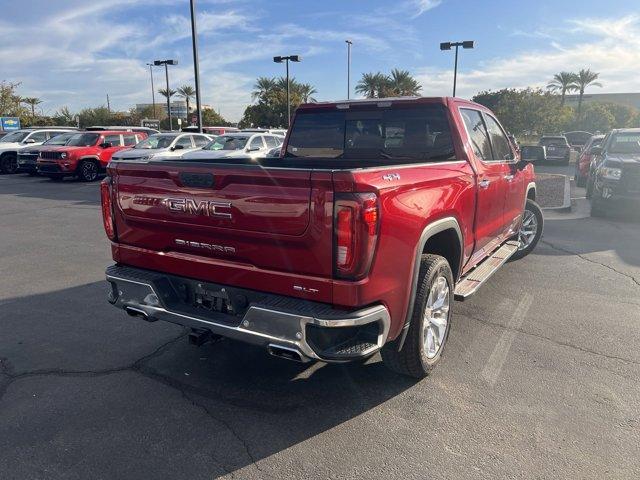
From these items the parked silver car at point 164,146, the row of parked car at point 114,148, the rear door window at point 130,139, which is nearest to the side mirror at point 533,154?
the row of parked car at point 114,148

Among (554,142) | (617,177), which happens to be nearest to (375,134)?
(617,177)

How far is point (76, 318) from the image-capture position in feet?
15.6

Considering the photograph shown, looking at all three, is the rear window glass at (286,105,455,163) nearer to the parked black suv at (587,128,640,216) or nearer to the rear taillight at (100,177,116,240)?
the rear taillight at (100,177,116,240)

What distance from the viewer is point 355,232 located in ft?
8.68

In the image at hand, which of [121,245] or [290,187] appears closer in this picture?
[290,187]

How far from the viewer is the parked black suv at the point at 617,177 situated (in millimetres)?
9500

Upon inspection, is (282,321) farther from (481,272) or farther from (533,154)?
(533,154)

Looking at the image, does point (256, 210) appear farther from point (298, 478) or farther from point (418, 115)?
point (418, 115)

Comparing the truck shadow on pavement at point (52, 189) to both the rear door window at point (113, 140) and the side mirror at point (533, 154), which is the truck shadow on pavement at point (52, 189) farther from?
the side mirror at point (533, 154)

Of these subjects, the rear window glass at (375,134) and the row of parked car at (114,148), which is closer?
the rear window glass at (375,134)

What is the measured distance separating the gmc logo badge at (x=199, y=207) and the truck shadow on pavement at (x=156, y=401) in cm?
125

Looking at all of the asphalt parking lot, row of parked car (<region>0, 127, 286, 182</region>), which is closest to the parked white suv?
row of parked car (<region>0, 127, 286, 182</region>)

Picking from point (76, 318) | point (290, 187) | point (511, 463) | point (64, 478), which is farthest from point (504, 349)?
point (76, 318)

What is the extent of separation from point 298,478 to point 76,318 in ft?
10.2
